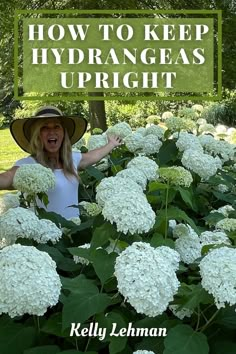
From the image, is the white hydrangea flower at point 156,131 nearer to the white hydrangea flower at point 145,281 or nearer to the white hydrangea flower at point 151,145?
the white hydrangea flower at point 151,145

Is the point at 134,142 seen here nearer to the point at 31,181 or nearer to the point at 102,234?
the point at 31,181

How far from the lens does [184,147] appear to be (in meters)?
3.27

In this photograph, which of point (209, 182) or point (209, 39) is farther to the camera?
point (209, 39)

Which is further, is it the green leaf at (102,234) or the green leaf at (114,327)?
the green leaf at (102,234)

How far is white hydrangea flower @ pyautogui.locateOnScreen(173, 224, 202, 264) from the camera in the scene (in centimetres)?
198

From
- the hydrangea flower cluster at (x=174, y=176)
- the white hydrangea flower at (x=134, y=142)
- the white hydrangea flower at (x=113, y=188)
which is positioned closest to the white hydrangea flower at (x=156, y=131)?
the white hydrangea flower at (x=134, y=142)

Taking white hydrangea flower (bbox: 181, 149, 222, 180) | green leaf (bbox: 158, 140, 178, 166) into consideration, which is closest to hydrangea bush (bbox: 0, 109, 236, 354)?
white hydrangea flower (bbox: 181, 149, 222, 180)

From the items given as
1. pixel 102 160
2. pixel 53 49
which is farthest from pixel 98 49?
pixel 102 160

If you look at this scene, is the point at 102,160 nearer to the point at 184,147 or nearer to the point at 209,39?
the point at 184,147

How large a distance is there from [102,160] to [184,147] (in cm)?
74

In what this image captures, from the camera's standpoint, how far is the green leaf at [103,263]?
1618 millimetres

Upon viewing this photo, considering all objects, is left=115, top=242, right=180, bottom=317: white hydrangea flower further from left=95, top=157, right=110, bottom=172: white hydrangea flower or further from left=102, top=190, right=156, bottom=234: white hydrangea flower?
left=95, top=157, right=110, bottom=172: white hydrangea flower

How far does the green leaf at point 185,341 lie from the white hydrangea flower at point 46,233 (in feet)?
2.08

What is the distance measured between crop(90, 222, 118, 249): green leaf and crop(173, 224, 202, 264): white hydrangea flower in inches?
11.4
